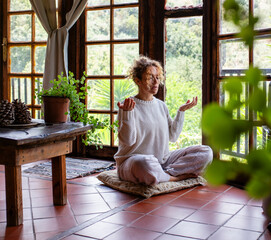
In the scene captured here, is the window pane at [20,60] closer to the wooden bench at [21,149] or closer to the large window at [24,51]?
the large window at [24,51]

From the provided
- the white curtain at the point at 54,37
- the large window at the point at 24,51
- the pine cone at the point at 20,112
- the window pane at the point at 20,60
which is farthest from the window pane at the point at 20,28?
the pine cone at the point at 20,112

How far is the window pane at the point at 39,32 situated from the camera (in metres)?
4.87

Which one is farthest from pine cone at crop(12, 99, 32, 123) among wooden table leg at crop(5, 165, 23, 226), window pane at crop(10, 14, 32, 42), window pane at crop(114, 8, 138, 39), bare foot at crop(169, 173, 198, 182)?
window pane at crop(10, 14, 32, 42)

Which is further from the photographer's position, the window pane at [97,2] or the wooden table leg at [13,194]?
the window pane at [97,2]

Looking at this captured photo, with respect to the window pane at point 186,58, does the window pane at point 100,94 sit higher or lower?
lower

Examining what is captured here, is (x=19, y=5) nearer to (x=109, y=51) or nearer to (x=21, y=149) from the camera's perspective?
(x=109, y=51)

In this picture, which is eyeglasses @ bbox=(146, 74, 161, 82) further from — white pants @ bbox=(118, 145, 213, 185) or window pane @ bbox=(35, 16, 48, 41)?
window pane @ bbox=(35, 16, 48, 41)

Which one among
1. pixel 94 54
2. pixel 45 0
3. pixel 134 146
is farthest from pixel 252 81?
pixel 45 0

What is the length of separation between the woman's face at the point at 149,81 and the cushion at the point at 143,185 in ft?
2.55

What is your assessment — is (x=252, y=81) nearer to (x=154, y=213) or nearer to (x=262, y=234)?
(x=262, y=234)

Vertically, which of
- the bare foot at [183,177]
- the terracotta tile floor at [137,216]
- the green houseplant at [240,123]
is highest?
the green houseplant at [240,123]

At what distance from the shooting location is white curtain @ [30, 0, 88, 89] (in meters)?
4.57

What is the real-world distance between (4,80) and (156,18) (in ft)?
7.02

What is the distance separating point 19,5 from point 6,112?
2.77 m
